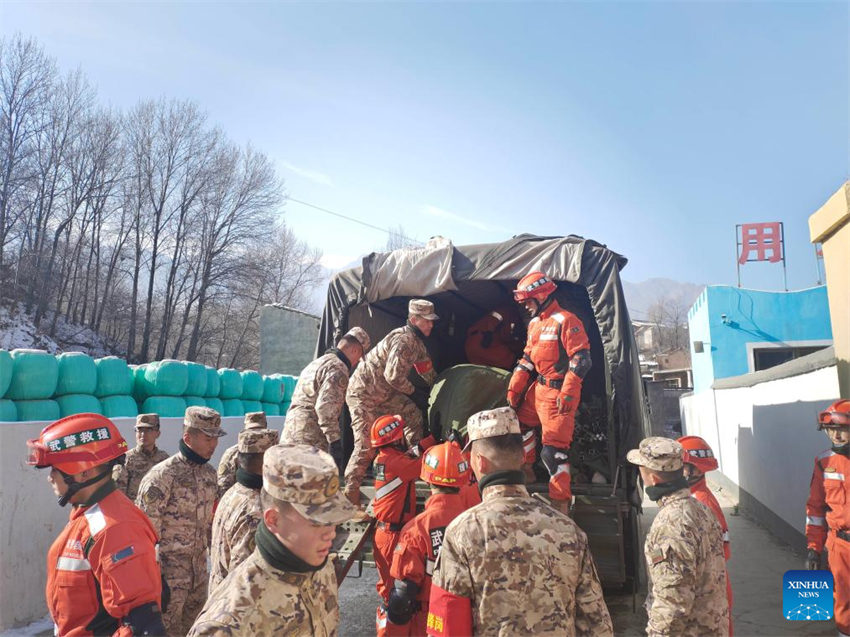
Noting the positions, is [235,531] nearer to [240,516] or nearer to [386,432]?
[240,516]

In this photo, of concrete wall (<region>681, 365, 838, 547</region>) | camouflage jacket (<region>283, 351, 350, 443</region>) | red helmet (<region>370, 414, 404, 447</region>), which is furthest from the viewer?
concrete wall (<region>681, 365, 838, 547</region>)

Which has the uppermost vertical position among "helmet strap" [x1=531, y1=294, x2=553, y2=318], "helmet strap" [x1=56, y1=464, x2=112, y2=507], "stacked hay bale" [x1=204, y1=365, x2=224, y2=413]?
"helmet strap" [x1=531, y1=294, x2=553, y2=318]

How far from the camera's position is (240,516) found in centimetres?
304

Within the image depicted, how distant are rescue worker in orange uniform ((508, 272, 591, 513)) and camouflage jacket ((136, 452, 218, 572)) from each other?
2.28 metres

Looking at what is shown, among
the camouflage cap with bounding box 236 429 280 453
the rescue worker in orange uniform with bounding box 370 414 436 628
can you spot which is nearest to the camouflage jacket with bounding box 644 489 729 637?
the rescue worker in orange uniform with bounding box 370 414 436 628

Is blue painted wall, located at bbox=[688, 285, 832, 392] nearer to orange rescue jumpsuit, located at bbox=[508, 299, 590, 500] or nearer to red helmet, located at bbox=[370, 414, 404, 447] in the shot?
orange rescue jumpsuit, located at bbox=[508, 299, 590, 500]

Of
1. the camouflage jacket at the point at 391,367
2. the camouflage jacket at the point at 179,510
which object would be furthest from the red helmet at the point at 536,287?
the camouflage jacket at the point at 179,510

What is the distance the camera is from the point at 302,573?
67.7 inches

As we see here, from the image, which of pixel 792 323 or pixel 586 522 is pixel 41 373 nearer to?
pixel 586 522

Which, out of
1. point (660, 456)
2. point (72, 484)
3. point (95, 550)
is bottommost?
point (95, 550)

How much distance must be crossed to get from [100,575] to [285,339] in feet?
82.8

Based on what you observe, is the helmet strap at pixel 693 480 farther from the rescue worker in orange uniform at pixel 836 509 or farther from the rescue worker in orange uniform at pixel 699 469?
the rescue worker in orange uniform at pixel 836 509

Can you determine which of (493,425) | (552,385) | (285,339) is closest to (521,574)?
(493,425)

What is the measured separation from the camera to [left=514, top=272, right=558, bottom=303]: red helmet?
497cm
